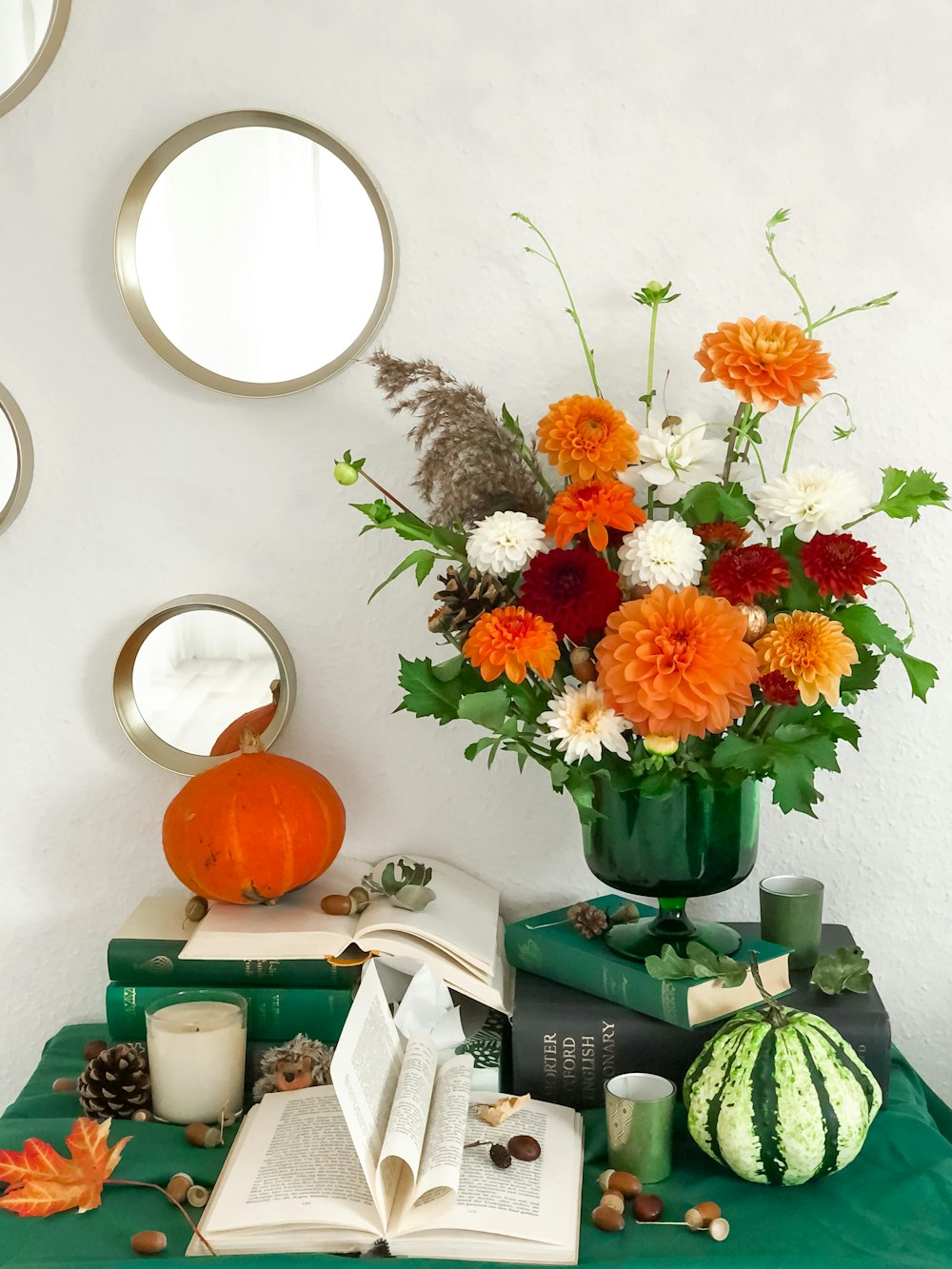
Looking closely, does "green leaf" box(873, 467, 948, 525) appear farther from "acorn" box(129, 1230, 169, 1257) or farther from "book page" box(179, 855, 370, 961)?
"acorn" box(129, 1230, 169, 1257)

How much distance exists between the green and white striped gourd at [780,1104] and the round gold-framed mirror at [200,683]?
62 cm

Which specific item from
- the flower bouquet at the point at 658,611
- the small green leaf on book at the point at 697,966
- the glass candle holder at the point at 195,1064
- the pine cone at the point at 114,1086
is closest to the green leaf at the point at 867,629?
the flower bouquet at the point at 658,611

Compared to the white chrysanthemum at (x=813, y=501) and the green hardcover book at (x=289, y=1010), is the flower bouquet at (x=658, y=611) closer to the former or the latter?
the white chrysanthemum at (x=813, y=501)

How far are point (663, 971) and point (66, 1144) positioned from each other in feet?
1.81

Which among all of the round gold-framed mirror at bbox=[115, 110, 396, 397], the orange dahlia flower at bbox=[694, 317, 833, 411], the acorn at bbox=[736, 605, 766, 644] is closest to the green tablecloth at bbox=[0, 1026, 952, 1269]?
the acorn at bbox=[736, 605, 766, 644]

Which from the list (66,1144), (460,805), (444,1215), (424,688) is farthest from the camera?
(460,805)

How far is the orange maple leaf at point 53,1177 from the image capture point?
90 cm

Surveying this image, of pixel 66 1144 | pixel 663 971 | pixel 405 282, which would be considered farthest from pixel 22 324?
pixel 663 971

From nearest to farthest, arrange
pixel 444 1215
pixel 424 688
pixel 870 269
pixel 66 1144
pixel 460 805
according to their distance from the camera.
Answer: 1. pixel 444 1215
2. pixel 66 1144
3. pixel 424 688
4. pixel 870 269
5. pixel 460 805

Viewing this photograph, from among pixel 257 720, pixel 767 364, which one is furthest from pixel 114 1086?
pixel 767 364

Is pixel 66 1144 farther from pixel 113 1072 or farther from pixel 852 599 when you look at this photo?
pixel 852 599

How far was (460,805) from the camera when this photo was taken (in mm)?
1298

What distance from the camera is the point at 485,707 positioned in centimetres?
100

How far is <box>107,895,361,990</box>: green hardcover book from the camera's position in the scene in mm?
1128
